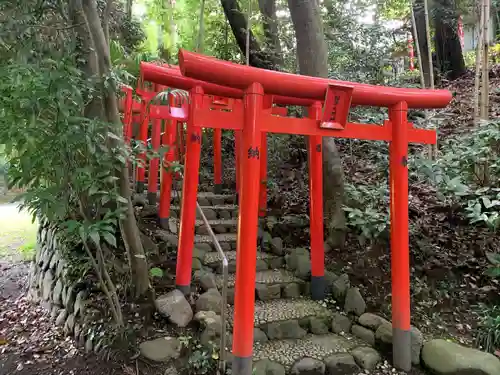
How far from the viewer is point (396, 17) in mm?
9078

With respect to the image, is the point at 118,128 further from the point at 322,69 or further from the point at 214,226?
the point at 322,69

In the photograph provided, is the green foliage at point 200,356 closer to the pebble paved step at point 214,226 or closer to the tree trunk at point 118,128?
the tree trunk at point 118,128

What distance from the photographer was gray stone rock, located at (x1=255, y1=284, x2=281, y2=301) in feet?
12.8

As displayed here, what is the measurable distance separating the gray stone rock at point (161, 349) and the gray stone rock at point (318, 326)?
127cm

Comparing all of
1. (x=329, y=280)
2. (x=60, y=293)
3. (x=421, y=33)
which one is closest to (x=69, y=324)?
(x=60, y=293)

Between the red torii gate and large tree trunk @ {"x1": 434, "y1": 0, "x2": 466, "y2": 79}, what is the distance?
706 centimetres

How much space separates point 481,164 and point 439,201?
2.33 ft

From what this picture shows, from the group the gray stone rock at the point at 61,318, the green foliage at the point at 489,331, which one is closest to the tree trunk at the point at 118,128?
the gray stone rock at the point at 61,318

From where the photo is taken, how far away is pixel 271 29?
7062mm

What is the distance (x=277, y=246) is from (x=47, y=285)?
2.75 meters

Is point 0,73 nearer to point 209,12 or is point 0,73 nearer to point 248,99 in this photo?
point 248,99

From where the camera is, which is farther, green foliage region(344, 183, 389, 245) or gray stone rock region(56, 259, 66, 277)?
gray stone rock region(56, 259, 66, 277)

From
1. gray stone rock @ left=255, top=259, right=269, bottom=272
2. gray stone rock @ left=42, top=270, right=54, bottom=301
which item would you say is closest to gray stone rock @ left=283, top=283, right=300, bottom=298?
gray stone rock @ left=255, top=259, right=269, bottom=272

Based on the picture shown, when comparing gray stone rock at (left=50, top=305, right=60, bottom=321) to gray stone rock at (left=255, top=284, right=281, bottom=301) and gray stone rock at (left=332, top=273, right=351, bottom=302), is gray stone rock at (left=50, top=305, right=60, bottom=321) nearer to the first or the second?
gray stone rock at (left=255, top=284, right=281, bottom=301)
